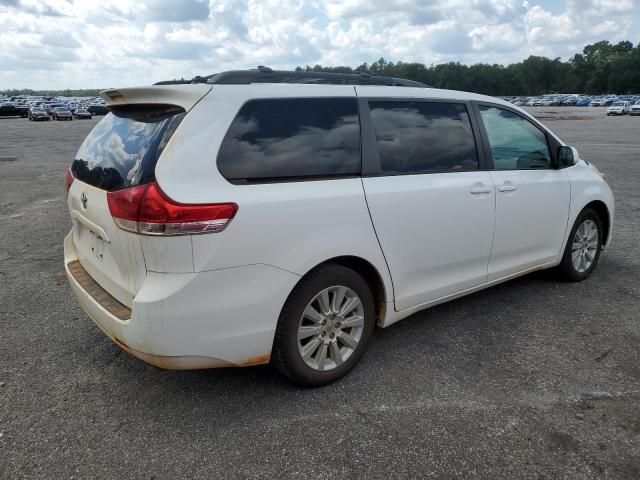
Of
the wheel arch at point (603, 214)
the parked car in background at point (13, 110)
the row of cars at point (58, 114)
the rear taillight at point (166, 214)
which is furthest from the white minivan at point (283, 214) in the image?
the parked car in background at point (13, 110)

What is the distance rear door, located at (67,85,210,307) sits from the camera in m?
2.75

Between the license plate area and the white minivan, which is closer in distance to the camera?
the white minivan

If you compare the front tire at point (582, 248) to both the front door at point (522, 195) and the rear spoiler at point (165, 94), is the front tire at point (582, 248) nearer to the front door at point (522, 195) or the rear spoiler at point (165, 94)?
the front door at point (522, 195)

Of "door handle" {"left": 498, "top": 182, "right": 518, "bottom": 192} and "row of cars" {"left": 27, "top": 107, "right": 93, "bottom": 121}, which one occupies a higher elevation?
"door handle" {"left": 498, "top": 182, "right": 518, "bottom": 192}

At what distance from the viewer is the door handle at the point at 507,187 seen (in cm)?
404

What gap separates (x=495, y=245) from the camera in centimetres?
409

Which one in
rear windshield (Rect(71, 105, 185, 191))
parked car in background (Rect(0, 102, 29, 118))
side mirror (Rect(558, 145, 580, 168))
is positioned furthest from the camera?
parked car in background (Rect(0, 102, 29, 118))

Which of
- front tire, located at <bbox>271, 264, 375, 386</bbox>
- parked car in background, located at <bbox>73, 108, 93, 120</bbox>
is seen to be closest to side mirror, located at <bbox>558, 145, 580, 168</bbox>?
front tire, located at <bbox>271, 264, 375, 386</bbox>

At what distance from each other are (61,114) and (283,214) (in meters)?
53.7

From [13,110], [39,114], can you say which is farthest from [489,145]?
[13,110]

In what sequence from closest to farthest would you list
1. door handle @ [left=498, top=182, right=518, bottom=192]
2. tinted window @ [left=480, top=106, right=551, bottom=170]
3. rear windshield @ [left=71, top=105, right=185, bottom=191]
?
rear windshield @ [left=71, top=105, right=185, bottom=191]
door handle @ [left=498, top=182, right=518, bottom=192]
tinted window @ [left=480, top=106, right=551, bottom=170]

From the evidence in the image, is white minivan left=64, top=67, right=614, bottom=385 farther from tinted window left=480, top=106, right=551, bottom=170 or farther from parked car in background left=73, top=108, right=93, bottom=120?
parked car in background left=73, top=108, right=93, bottom=120

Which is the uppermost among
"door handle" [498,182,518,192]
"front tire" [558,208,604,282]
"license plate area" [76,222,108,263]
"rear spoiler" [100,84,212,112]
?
"rear spoiler" [100,84,212,112]

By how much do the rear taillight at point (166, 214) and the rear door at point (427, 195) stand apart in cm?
100
